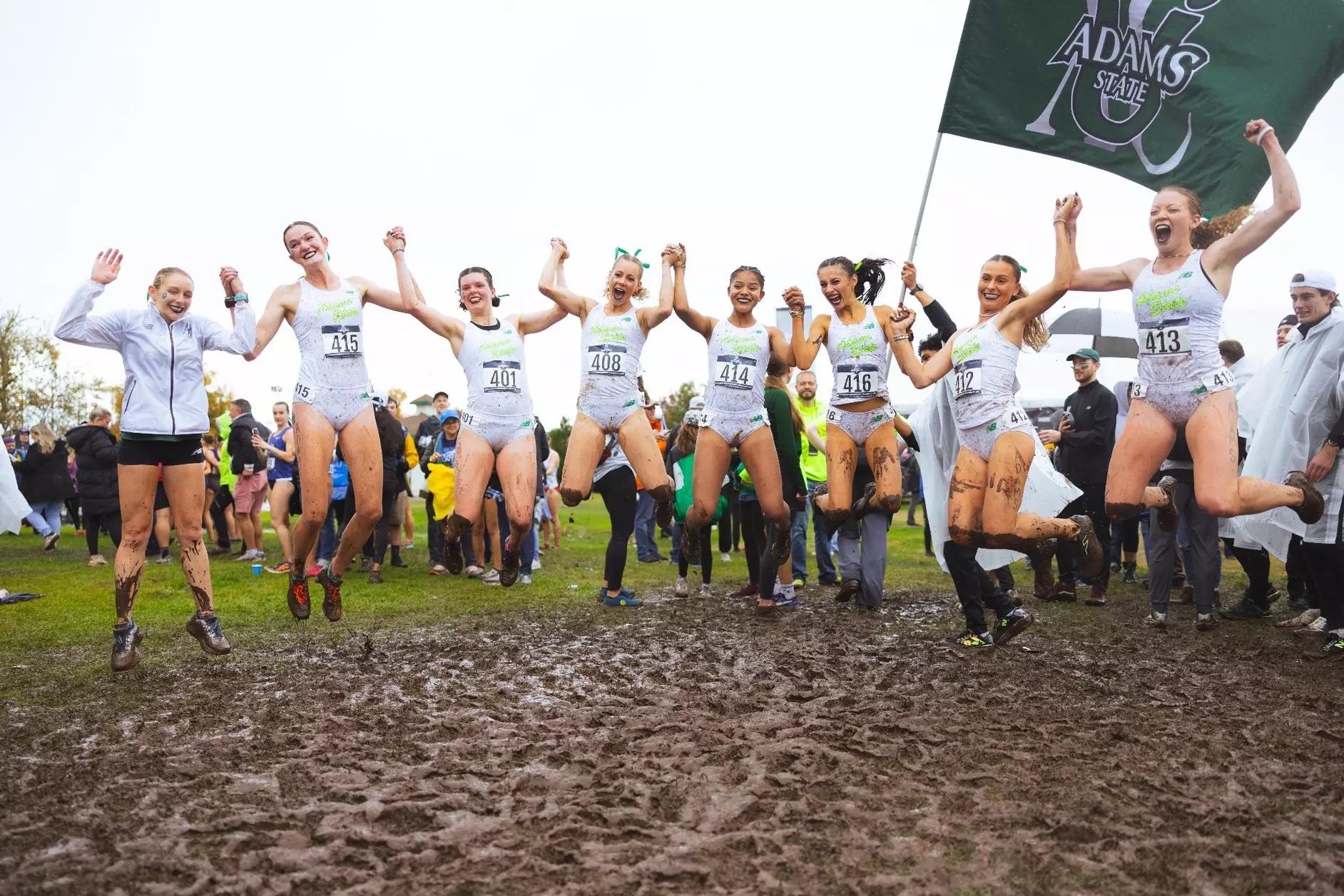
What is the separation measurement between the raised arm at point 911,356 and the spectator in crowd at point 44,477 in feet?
46.2

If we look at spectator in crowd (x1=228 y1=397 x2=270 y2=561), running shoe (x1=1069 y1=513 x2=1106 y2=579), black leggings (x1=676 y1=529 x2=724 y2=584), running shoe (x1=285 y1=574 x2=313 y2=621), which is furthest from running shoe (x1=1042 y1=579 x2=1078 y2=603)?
spectator in crowd (x1=228 y1=397 x2=270 y2=561)

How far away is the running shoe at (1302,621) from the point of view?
7.75 meters

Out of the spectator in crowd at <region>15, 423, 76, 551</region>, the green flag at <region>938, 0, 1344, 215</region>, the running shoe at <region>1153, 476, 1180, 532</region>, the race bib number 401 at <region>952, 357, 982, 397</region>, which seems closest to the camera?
the race bib number 401 at <region>952, 357, 982, 397</region>

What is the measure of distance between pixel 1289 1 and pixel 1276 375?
3.87m

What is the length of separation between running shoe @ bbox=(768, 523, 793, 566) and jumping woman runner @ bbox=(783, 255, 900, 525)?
0.41m

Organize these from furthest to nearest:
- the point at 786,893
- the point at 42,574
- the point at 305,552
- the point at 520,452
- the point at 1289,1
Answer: the point at 42,574, the point at 1289,1, the point at 520,452, the point at 305,552, the point at 786,893

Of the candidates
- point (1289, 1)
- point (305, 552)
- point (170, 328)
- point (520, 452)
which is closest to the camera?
point (170, 328)

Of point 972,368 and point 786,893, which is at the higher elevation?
point 972,368

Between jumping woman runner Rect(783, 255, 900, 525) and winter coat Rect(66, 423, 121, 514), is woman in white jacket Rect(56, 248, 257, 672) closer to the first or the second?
jumping woman runner Rect(783, 255, 900, 525)

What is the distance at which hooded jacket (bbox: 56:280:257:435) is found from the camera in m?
6.05

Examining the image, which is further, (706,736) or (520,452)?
(520,452)

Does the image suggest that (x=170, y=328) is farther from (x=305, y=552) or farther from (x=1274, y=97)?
(x=1274, y=97)

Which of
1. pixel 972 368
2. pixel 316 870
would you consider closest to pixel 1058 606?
pixel 972 368

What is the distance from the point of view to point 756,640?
7066 millimetres
